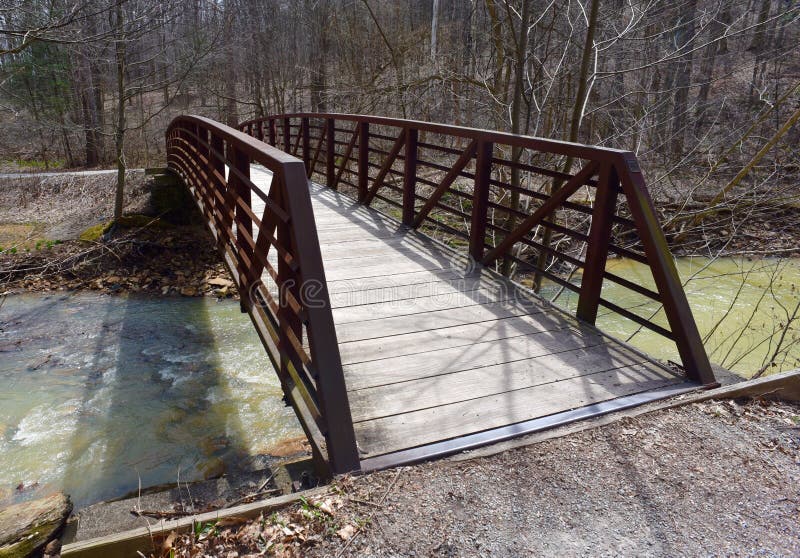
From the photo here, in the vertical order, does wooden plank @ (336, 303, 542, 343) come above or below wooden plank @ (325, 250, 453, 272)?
below

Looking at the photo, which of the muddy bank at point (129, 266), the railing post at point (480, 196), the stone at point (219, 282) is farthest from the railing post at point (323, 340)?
the stone at point (219, 282)

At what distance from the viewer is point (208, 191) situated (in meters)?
5.87

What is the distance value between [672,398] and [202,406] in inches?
209

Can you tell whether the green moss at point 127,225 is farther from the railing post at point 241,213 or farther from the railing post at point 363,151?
the railing post at point 241,213

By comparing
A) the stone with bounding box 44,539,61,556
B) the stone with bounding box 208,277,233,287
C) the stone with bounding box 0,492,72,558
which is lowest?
the stone with bounding box 208,277,233,287

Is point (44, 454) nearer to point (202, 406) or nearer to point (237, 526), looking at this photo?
point (202, 406)

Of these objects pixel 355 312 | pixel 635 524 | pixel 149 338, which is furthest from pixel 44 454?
pixel 635 524

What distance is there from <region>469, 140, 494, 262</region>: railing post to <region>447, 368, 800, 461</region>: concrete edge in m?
2.29

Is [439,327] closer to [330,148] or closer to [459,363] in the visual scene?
[459,363]

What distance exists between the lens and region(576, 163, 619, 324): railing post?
3338mm

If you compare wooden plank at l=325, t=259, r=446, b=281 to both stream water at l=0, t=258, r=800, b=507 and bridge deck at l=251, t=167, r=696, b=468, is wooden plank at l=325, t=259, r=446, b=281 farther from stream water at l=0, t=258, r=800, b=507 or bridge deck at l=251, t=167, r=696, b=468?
stream water at l=0, t=258, r=800, b=507

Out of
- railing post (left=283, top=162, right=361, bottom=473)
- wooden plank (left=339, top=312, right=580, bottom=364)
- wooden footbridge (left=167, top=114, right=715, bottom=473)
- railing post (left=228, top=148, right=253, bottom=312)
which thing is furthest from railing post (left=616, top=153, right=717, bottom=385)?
railing post (left=228, top=148, right=253, bottom=312)

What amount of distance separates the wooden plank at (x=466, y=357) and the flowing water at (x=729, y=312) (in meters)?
3.14

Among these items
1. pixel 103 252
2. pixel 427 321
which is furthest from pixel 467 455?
pixel 103 252
